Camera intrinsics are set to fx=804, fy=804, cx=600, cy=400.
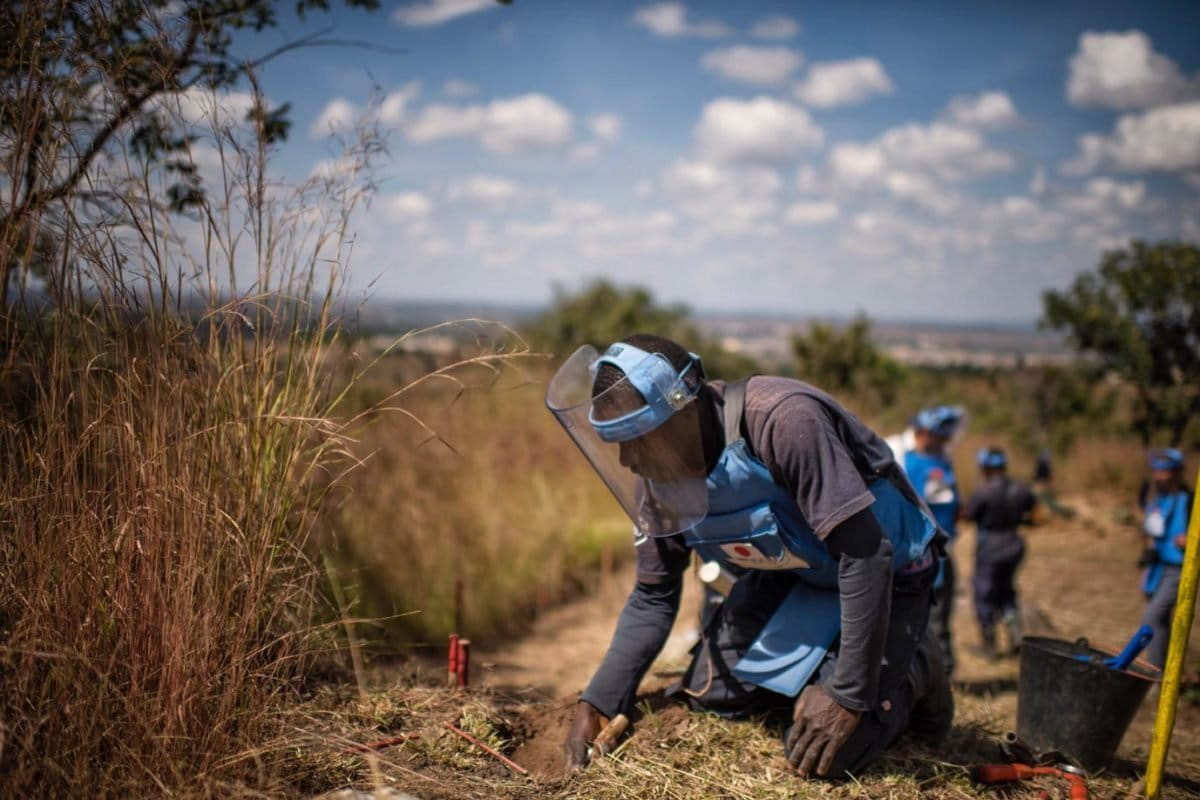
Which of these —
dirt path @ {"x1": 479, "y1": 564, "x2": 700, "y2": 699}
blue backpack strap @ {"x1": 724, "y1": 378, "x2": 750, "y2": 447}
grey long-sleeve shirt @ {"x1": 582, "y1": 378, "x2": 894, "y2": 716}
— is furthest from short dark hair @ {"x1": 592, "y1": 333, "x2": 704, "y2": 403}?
dirt path @ {"x1": 479, "y1": 564, "x2": 700, "y2": 699}

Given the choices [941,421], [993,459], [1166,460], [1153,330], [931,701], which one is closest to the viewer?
[931,701]

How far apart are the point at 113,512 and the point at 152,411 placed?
0.30m

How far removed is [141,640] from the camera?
6.57 feet

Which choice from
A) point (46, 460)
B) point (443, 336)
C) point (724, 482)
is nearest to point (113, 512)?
point (46, 460)

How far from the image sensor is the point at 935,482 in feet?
18.4

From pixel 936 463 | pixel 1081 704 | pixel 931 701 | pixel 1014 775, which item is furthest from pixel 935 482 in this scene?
pixel 1014 775

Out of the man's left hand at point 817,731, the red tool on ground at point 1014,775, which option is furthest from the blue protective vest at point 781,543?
the red tool on ground at point 1014,775

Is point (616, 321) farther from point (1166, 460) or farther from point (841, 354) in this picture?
point (1166, 460)

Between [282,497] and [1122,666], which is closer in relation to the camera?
[282,497]

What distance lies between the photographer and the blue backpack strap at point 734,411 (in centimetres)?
246

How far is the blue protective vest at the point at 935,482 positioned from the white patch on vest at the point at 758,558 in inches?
125

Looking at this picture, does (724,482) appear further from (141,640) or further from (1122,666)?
(1122,666)

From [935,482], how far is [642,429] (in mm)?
3981

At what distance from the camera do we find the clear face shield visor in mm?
2324
